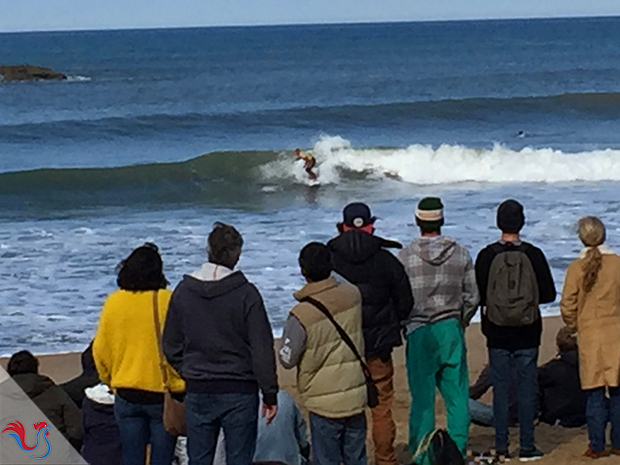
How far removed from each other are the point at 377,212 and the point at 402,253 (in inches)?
440

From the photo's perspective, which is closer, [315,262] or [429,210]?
[315,262]

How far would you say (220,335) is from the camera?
4.57 m

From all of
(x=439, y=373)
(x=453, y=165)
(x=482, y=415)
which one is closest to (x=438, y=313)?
(x=439, y=373)

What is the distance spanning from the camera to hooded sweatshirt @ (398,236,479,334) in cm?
557

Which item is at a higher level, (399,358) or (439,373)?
(439,373)

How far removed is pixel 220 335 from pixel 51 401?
0.94 m

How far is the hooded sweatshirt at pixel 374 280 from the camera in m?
5.32

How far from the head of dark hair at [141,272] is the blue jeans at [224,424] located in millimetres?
468

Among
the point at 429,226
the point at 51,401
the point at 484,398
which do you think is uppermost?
the point at 429,226

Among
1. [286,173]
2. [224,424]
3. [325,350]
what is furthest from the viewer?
[286,173]

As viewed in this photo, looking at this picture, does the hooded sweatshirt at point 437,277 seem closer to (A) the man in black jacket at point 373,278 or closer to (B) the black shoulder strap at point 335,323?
(A) the man in black jacket at point 373,278

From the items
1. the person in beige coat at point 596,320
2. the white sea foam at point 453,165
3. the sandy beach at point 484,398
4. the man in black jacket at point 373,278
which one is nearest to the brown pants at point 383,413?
the man in black jacket at point 373,278

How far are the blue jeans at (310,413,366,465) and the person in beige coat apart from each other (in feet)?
4.44

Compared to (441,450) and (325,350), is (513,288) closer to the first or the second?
(325,350)
